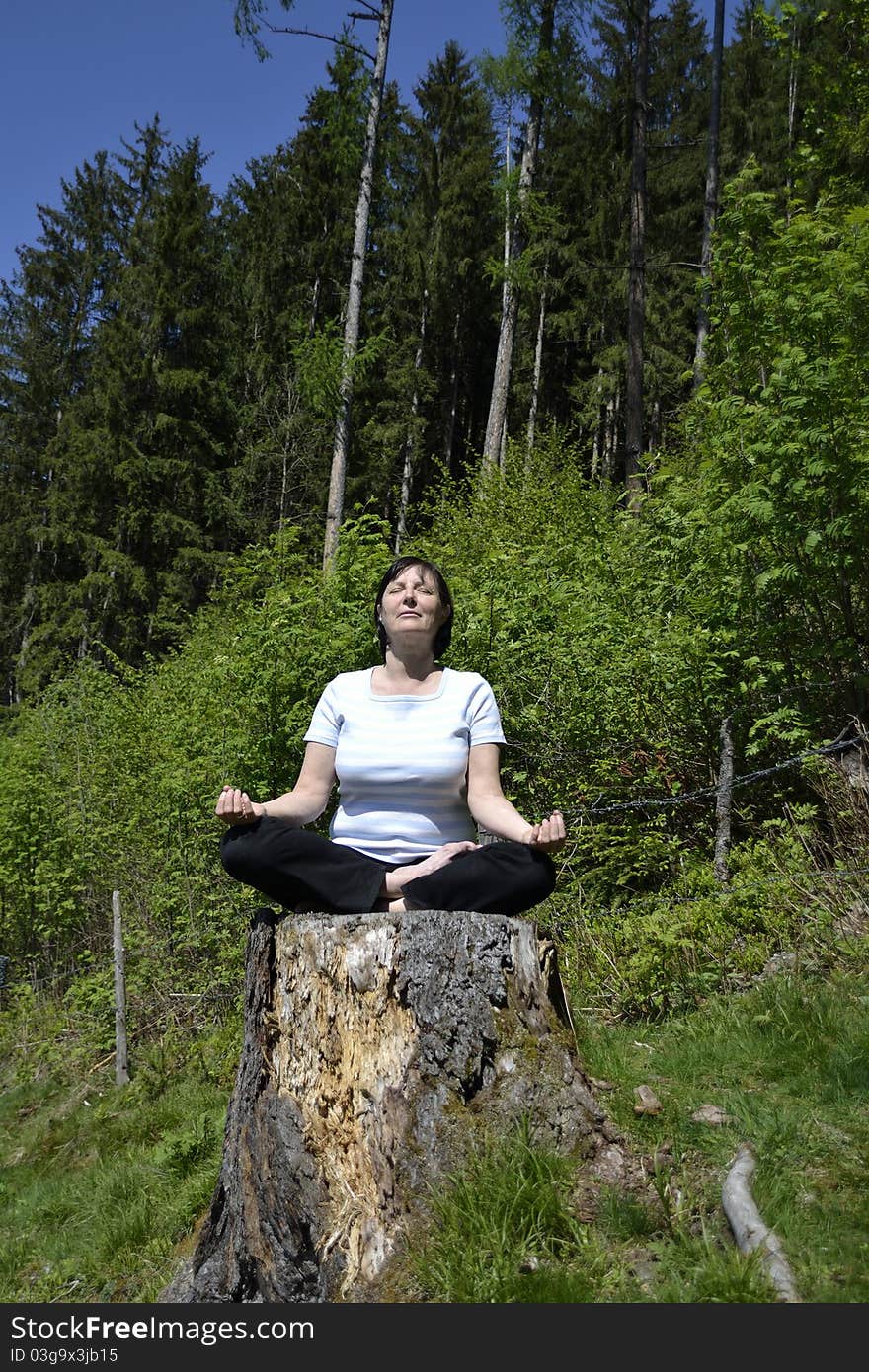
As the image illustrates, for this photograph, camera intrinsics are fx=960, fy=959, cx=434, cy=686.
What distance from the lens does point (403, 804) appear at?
3.02m

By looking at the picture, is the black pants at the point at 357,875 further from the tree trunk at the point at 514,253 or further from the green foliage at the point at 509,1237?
the tree trunk at the point at 514,253

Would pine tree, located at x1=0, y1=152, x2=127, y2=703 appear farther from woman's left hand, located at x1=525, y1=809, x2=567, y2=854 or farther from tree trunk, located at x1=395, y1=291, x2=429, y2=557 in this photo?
woman's left hand, located at x1=525, y1=809, x2=567, y2=854

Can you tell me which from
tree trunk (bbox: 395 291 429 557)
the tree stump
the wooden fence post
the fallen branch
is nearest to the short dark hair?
the tree stump

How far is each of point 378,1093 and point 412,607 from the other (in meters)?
1.52

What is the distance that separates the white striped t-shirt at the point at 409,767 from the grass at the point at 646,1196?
0.94 metres

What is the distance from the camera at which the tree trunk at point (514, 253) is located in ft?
46.9

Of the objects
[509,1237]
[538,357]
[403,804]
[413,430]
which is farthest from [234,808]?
[538,357]

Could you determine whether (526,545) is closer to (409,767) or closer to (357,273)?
(357,273)

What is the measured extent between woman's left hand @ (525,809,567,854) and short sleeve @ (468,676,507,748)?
47 centimetres

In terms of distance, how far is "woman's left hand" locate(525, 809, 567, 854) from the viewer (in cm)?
262

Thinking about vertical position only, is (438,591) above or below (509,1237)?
above

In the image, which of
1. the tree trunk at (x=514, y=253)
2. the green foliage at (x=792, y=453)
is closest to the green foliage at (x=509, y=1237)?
the green foliage at (x=792, y=453)

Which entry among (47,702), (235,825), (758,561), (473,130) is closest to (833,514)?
(758,561)
